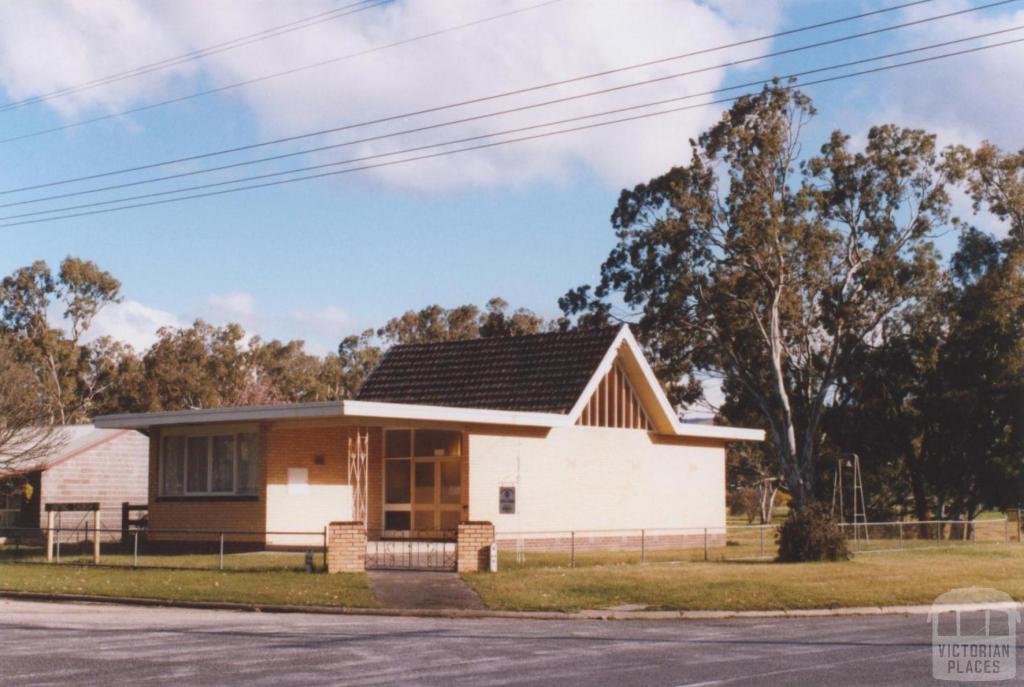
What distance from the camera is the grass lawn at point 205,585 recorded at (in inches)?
871

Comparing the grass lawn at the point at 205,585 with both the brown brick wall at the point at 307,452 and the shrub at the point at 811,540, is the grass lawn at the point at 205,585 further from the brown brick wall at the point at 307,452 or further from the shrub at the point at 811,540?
the shrub at the point at 811,540

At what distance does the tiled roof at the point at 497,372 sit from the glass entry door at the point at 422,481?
2970mm

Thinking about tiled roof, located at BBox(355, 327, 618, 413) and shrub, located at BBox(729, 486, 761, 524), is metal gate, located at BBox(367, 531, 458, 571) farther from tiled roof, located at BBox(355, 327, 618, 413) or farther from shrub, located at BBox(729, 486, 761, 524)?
shrub, located at BBox(729, 486, 761, 524)

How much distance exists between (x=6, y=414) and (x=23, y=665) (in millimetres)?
31758

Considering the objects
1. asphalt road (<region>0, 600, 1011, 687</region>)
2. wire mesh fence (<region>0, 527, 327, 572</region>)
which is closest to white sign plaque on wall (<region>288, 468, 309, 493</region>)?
wire mesh fence (<region>0, 527, 327, 572</region>)

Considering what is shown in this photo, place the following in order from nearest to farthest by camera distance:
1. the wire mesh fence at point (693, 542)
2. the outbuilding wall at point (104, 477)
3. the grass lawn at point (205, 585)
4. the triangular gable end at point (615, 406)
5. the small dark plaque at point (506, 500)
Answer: the grass lawn at point (205, 585) → the wire mesh fence at point (693, 542) → the small dark plaque at point (506, 500) → the triangular gable end at point (615, 406) → the outbuilding wall at point (104, 477)

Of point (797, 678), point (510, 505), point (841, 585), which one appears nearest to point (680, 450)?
point (510, 505)

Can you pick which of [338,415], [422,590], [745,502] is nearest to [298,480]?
[338,415]

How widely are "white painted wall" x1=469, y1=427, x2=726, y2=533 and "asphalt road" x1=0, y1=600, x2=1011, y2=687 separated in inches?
489

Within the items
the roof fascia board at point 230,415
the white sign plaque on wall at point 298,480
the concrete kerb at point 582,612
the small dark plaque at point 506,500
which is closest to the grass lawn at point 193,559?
the white sign plaque on wall at point 298,480

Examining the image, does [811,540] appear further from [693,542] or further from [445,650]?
[445,650]

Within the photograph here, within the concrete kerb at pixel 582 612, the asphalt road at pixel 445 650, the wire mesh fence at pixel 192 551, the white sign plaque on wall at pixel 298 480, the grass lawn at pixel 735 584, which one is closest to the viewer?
the asphalt road at pixel 445 650

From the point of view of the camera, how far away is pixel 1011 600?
23.2 meters

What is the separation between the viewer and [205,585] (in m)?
23.6
